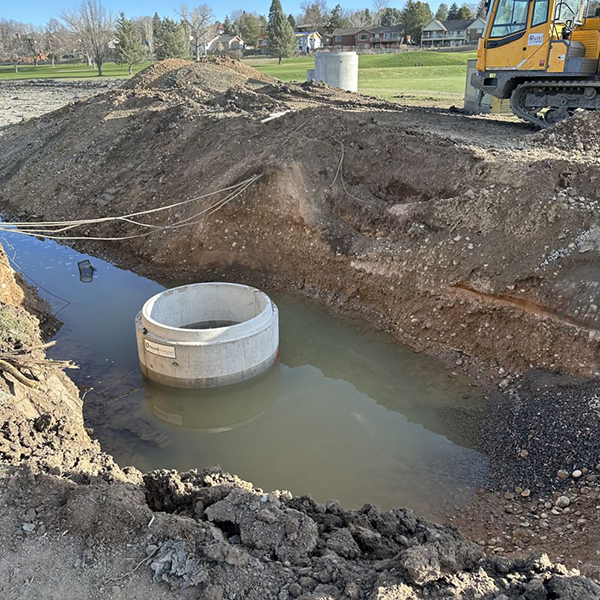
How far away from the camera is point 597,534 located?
578 centimetres

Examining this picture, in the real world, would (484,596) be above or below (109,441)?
above

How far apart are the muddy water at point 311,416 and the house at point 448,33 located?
6491 centimetres

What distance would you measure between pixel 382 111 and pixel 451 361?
9.73m

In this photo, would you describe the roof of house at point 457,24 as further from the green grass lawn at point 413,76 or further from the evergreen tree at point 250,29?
the evergreen tree at point 250,29

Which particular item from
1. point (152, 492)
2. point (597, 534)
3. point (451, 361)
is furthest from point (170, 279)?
point (597, 534)

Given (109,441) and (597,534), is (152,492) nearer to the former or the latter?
(109,441)

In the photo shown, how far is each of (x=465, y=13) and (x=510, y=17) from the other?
66249 mm

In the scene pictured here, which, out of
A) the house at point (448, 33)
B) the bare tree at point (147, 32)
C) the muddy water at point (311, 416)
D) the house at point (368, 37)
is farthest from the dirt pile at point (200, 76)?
the house at point (368, 37)

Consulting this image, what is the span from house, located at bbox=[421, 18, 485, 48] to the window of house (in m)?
56.4

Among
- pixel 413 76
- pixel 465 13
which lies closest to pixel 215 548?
pixel 413 76

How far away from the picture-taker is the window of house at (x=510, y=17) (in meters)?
13.6

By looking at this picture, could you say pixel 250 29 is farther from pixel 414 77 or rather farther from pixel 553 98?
pixel 553 98

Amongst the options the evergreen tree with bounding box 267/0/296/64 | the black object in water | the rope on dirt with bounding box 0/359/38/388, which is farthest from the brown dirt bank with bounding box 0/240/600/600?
the evergreen tree with bounding box 267/0/296/64

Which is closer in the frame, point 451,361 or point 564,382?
point 564,382
